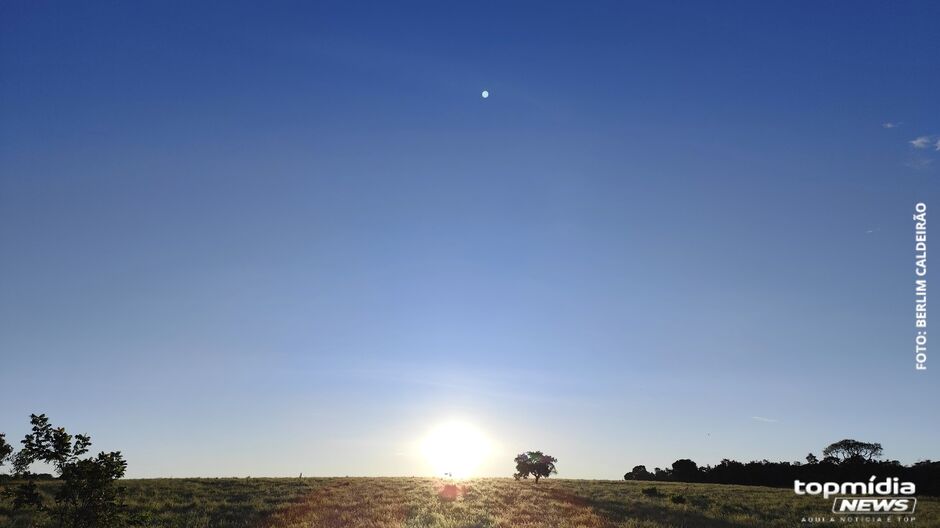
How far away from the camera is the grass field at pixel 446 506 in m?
31.4

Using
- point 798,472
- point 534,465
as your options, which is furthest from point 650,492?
point 798,472

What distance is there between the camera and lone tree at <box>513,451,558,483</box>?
63000 millimetres

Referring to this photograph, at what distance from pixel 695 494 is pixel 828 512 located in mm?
12141

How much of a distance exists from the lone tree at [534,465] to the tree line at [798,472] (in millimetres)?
29902

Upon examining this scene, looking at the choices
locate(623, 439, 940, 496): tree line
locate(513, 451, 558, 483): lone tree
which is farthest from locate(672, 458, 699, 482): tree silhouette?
locate(513, 451, 558, 483): lone tree

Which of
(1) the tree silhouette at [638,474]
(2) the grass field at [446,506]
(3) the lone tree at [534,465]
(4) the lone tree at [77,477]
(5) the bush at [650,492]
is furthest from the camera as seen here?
(1) the tree silhouette at [638,474]

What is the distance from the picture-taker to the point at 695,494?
4638cm

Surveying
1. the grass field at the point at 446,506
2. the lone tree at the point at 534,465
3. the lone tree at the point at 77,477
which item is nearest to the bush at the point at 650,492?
the grass field at the point at 446,506

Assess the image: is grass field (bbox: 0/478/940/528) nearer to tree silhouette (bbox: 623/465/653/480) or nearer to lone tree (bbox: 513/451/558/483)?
lone tree (bbox: 513/451/558/483)

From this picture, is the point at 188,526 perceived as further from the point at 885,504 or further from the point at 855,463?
the point at 855,463

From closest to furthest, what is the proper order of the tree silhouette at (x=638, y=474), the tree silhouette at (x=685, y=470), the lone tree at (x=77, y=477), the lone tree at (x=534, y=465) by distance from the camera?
the lone tree at (x=77, y=477) → the lone tree at (x=534, y=465) → the tree silhouette at (x=685, y=470) → the tree silhouette at (x=638, y=474)

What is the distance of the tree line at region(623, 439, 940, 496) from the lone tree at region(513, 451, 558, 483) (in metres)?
29.9

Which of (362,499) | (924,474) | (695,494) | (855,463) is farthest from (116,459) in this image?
(855,463)

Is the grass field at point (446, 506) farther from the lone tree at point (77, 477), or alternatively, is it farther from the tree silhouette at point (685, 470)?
the tree silhouette at point (685, 470)
